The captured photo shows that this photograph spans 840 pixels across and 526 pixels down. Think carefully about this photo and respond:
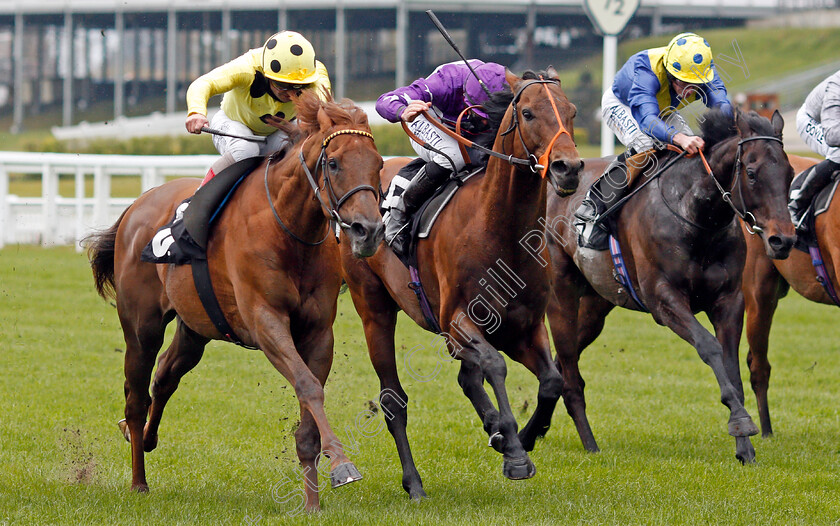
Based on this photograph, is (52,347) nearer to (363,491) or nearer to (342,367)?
(342,367)

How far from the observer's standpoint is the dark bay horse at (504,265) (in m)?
4.48

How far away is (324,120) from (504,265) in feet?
3.66

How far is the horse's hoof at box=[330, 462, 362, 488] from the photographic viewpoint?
3.84 meters

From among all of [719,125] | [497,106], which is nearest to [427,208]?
[497,106]

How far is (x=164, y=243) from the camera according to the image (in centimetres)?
500

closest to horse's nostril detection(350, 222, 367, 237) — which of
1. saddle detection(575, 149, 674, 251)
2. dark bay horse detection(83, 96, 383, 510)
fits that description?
dark bay horse detection(83, 96, 383, 510)

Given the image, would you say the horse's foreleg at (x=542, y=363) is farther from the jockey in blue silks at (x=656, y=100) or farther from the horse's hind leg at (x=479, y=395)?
the jockey in blue silks at (x=656, y=100)

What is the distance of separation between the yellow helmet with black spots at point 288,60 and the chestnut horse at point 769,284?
3.65 metres

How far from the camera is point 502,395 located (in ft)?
14.7

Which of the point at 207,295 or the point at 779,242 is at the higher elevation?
the point at 779,242

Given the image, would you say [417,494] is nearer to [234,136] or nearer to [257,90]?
[234,136]

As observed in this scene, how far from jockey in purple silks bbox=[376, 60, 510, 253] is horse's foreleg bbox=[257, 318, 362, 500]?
47.8 inches

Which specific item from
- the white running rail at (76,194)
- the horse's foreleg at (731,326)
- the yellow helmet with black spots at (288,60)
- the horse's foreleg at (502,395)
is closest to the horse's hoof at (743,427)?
the horse's foreleg at (731,326)

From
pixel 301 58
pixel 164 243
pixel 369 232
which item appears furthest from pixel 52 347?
pixel 369 232
